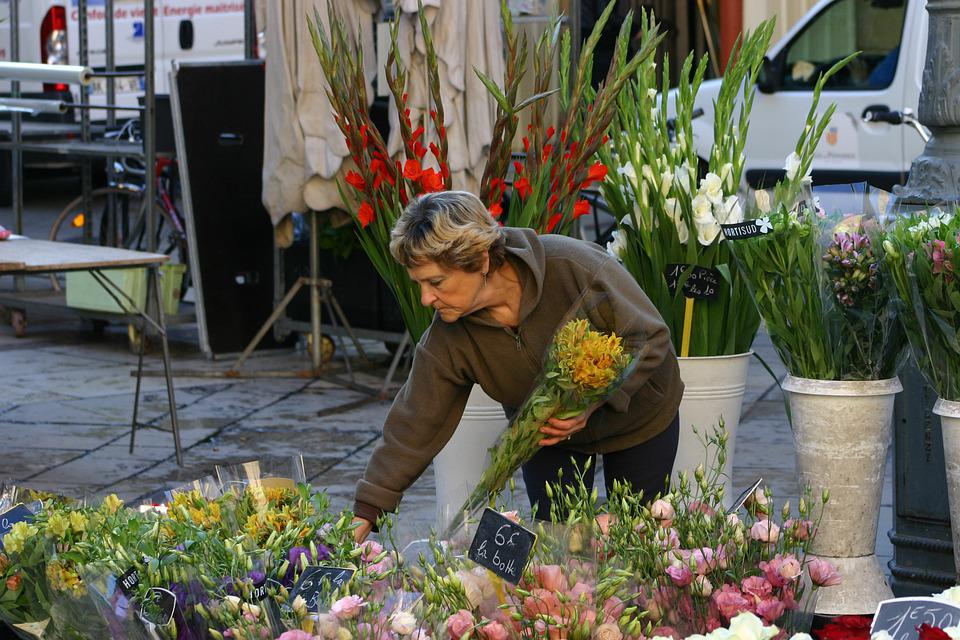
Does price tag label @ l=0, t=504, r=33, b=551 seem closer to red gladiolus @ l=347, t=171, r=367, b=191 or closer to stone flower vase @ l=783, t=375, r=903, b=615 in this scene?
red gladiolus @ l=347, t=171, r=367, b=191

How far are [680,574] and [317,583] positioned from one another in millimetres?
543

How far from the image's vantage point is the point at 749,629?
1.84 m

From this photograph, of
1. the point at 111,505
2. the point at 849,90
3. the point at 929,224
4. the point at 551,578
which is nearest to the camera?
the point at 551,578

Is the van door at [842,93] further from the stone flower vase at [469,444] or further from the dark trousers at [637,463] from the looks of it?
the dark trousers at [637,463]

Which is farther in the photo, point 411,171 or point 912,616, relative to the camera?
point 411,171

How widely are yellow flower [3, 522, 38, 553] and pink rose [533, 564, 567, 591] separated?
94 centimetres

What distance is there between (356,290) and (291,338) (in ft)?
→ 2.59

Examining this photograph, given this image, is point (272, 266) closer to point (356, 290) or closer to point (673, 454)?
point (356, 290)

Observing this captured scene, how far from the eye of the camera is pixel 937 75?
11.6 ft

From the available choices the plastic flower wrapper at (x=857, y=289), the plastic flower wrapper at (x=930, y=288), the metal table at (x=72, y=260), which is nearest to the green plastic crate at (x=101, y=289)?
the metal table at (x=72, y=260)

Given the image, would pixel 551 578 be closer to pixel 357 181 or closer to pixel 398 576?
pixel 398 576

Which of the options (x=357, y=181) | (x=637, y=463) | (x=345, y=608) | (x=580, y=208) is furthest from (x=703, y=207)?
(x=345, y=608)

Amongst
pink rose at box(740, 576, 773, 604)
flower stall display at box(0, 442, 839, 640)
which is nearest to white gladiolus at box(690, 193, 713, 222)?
flower stall display at box(0, 442, 839, 640)

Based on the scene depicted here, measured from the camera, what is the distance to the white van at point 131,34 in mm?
12188
